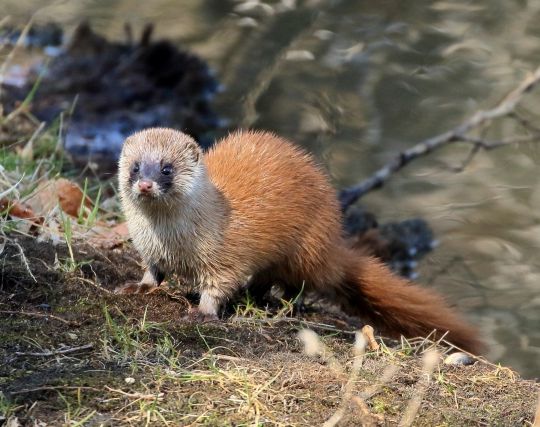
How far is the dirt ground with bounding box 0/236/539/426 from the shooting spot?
136 inches

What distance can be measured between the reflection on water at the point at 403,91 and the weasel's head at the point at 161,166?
333cm

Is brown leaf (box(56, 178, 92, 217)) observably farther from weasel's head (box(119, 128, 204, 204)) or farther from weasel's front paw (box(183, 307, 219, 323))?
weasel's front paw (box(183, 307, 219, 323))

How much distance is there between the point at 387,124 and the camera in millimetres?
9898

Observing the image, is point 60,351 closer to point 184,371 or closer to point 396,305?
point 184,371

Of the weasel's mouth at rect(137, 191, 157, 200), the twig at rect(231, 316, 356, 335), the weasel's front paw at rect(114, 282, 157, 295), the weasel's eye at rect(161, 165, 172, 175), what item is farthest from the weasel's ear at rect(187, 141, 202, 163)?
the twig at rect(231, 316, 356, 335)

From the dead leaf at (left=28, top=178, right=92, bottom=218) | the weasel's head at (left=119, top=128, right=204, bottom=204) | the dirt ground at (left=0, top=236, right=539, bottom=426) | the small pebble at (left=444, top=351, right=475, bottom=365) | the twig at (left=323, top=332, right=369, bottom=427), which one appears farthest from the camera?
the dead leaf at (left=28, top=178, right=92, bottom=218)

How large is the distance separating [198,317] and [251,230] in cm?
56

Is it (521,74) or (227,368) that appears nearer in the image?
(227,368)

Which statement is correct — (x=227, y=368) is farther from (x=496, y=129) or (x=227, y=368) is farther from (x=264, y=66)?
(x=264, y=66)

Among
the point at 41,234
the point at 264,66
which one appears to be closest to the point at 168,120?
the point at 264,66

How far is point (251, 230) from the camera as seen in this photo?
16.3 ft

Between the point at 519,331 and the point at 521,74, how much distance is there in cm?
354

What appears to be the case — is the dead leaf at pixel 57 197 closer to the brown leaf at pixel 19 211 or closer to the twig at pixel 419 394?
the brown leaf at pixel 19 211

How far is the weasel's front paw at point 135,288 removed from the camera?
480cm
